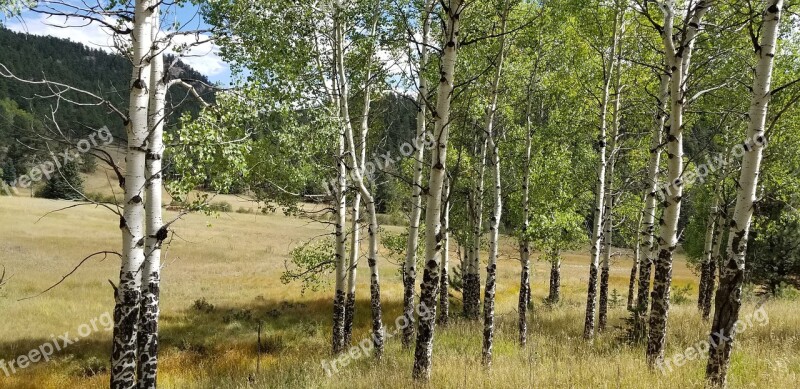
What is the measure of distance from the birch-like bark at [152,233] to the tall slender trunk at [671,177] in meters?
6.81

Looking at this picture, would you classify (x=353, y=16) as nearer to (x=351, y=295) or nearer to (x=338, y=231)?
(x=338, y=231)

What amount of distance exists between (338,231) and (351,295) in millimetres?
2057

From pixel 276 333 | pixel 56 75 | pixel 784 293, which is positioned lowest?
pixel 276 333

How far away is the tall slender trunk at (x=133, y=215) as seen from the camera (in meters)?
4.86

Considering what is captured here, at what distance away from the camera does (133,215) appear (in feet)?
15.9

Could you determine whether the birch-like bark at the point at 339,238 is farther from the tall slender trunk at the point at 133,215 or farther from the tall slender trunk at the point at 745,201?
the tall slender trunk at the point at 745,201

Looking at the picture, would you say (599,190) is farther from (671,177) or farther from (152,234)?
(152,234)

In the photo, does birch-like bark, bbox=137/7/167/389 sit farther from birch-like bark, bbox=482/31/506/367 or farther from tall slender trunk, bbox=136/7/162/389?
birch-like bark, bbox=482/31/506/367

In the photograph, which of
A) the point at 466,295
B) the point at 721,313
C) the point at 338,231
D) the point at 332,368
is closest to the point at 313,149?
the point at 338,231

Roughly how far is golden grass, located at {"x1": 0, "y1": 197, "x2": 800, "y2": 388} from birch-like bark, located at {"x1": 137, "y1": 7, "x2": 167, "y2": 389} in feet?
3.00

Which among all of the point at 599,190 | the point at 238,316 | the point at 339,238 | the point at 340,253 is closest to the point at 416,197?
the point at 339,238

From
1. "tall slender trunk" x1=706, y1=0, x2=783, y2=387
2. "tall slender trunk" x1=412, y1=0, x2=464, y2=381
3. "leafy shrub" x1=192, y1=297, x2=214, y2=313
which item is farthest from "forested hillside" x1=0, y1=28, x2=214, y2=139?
"tall slender trunk" x1=706, y1=0, x2=783, y2=387

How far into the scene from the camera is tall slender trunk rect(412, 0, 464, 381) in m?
5.50

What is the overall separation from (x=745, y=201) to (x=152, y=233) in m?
7.08
